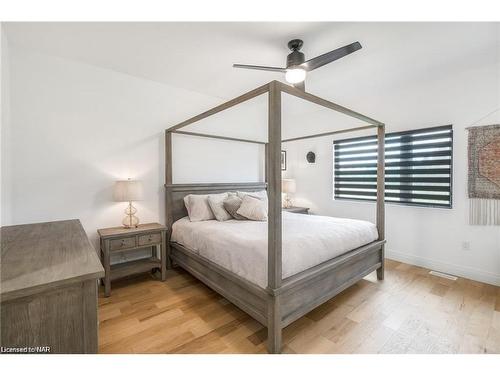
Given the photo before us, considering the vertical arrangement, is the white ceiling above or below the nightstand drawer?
above

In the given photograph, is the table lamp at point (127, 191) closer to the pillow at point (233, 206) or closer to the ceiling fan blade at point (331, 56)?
the pillow at point (233, 206)

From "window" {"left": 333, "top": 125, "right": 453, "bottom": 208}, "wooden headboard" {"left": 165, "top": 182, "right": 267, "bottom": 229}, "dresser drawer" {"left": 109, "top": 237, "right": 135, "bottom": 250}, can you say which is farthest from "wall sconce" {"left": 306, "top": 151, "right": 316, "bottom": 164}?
"dresser drawer" {"left": 109, "top": 237, "right": 135, "bottom": 250}

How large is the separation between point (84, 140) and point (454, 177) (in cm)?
458

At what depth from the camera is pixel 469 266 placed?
282 cm

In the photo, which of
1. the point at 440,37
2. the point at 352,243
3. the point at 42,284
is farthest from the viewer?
the point at 352,243

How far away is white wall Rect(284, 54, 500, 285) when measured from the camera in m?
2.68

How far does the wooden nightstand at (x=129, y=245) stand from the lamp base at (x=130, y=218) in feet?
0.24

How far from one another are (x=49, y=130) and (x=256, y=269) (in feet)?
8.74

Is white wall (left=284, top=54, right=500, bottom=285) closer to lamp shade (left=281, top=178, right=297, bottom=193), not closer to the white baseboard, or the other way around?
the white baseboard

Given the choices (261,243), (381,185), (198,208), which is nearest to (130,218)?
(198,208)

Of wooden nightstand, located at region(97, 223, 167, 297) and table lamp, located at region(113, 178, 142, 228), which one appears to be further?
table lamp, located at region(113, 178, 142, 228)

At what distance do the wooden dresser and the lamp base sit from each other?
1.59 m
